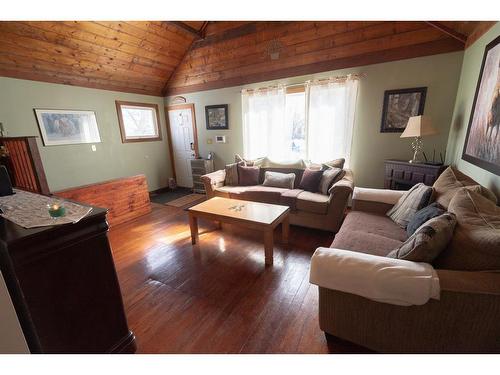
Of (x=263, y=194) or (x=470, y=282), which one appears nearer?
(x=470, y=282)

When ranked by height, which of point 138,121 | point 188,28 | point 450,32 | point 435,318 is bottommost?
point 435,318

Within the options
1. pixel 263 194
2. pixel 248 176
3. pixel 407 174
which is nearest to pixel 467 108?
pixel 407 174

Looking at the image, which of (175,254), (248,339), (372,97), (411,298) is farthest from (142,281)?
(372,97)

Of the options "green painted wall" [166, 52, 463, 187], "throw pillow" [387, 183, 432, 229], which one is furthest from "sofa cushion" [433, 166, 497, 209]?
"green painted wall" [166, 52, 463, 187]

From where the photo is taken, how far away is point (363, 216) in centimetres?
213

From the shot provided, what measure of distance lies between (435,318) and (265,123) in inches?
137

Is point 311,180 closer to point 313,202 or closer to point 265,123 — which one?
point 313,202

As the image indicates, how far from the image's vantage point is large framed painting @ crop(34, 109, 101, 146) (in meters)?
3.33

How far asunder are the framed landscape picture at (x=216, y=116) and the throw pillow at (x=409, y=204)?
10.9ft

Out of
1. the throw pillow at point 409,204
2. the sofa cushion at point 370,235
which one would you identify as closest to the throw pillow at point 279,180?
the sofa cushion at point 370,235

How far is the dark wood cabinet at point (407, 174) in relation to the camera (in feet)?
8.07

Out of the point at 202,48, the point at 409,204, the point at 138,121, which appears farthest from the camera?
the point at 138,121

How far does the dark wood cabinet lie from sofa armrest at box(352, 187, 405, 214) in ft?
1.89

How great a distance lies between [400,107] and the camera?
9.59 ft
